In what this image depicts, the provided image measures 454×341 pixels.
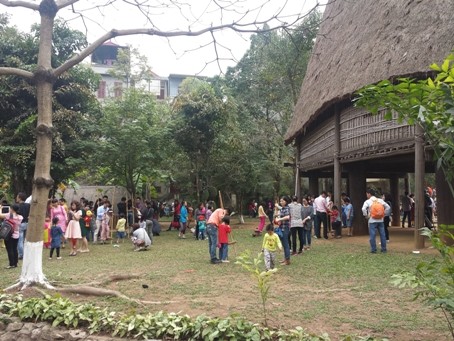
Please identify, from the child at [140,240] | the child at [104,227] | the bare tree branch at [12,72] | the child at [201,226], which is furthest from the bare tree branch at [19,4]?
the child at [201,226]

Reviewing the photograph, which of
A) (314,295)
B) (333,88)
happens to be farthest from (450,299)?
(333,88)

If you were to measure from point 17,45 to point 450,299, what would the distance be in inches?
691

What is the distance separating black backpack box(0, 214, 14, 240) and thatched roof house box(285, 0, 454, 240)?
742 centimetres

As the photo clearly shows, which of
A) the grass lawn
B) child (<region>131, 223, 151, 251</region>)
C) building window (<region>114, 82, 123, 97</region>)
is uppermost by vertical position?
building window (<region>114, 82, 123, 97</region>)

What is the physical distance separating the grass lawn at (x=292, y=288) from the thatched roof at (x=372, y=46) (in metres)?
4.31

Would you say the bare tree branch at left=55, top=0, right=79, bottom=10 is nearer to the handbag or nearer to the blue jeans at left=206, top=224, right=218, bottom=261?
the blue jeans at left=206, top=224, right=218, bottom=261

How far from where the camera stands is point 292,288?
7152 mm

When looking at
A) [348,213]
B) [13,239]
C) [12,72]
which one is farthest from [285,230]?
[12,72]

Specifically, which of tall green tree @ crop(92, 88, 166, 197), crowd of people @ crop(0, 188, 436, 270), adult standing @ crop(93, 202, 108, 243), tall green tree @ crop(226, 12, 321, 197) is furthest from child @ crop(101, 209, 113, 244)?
tall green tree @ crop(226, 12, 321, 197)

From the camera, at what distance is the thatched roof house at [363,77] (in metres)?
10.7

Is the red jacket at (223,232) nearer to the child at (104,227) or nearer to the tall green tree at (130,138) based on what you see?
the child at (104,227)

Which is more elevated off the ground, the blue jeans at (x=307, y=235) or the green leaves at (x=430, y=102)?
the green leaves at (x=430, y=102)

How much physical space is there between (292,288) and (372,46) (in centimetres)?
858

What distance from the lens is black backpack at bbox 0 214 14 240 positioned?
942 cm
